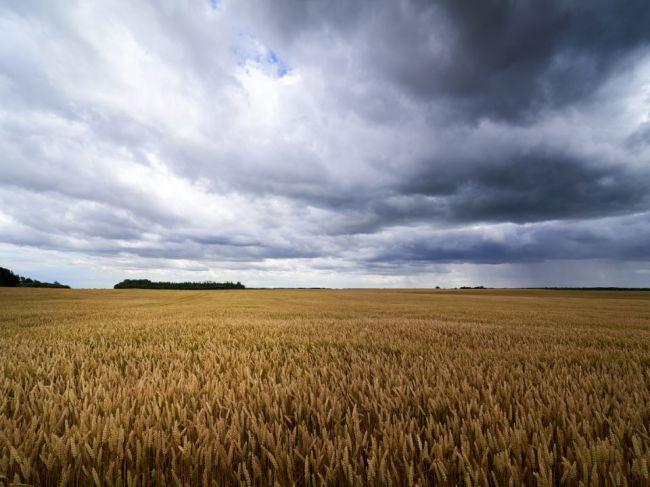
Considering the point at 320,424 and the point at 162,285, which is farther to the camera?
the point at 162,285

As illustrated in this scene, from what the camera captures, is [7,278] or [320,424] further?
[7,278]

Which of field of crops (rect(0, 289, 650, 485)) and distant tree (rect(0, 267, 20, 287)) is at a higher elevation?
distant tree (rect(0, 267, 20, 287))

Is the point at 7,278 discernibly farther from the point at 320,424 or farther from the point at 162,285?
the point at 320,424

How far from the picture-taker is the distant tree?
8019cm

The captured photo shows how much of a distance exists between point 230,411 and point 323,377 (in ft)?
3.96

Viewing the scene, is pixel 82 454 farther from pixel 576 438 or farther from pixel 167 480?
pixel 576 438

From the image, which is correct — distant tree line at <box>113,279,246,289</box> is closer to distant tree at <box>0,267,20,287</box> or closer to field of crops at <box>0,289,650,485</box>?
distant tree at <box>0,267,20,287</box>

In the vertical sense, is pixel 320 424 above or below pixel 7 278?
below

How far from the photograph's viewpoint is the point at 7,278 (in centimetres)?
8169

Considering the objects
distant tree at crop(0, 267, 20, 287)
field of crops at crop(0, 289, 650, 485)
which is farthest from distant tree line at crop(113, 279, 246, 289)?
field of crops at crop(0, 289, 650, 485)

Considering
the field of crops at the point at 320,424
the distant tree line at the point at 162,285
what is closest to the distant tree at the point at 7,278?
the distant tree line at the point at 162,285

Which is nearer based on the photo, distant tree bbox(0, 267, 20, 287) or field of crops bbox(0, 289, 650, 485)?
field of crops bbox(0, 289, 650, 485)

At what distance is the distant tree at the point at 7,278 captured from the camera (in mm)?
80188

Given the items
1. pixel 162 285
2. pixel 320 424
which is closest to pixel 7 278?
pixel 162 285
